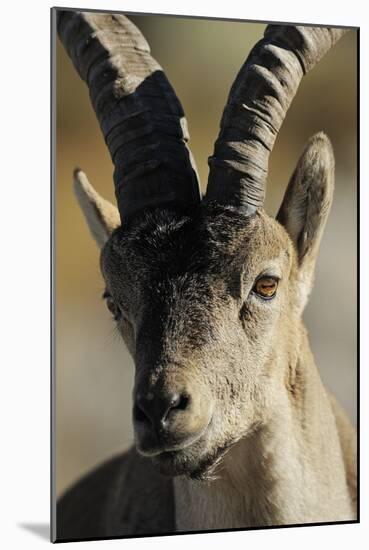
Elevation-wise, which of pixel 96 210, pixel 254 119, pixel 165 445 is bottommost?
pixel 165 445

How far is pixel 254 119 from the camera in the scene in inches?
219

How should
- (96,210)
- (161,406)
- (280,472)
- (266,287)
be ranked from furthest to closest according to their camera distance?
(96,210), (280,472), (266,287), (161,406)

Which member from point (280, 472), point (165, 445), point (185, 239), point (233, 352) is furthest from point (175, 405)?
point (280, 472)

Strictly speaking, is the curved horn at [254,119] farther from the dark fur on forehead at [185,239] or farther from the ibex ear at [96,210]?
the ibex ear at [96,210]

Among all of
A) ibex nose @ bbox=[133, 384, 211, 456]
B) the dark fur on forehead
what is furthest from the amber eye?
ibex nose @ bbox=[133, 384, 211, 456]

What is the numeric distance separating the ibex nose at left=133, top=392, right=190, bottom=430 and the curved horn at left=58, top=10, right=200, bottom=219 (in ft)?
3.73

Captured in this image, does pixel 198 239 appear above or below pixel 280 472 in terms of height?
above

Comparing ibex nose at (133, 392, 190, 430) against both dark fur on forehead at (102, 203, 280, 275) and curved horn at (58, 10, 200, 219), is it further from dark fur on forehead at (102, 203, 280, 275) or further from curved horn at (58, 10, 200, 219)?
curved horn at (58, 10, 200, 219)

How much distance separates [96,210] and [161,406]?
65.7 inches

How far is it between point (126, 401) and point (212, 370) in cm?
379

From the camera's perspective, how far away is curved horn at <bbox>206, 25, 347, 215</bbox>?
5.45 meters

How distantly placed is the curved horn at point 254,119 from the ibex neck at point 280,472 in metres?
0.91

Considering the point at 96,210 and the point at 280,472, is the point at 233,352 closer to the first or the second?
the point at 280,472

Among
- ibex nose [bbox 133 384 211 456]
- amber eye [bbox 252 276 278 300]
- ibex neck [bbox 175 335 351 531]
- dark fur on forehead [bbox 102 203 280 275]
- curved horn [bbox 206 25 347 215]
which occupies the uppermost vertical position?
curved horn [bbox 206 25 347 215]
